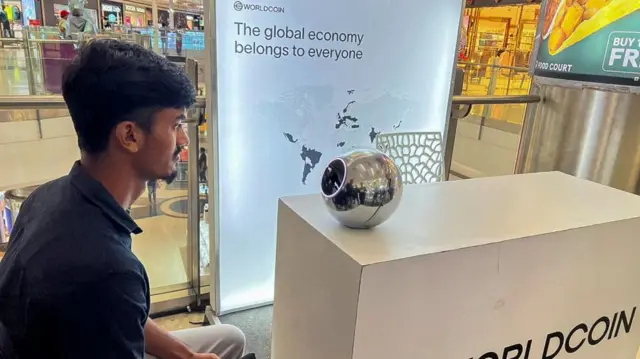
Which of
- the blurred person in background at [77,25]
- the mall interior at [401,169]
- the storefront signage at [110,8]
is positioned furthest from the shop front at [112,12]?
the mall interior at [401,169]

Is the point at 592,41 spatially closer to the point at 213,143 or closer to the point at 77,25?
the point at 213,143

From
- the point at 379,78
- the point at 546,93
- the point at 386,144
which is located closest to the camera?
the point at 386,144

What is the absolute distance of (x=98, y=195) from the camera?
0.89 m

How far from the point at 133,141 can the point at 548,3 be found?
2.13 metres

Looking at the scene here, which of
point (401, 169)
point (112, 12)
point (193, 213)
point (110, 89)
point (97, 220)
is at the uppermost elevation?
point (112, 12)

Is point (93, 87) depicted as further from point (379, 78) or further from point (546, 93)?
point (546, 93)

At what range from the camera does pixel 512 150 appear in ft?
18.0

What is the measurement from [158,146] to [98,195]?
15 centimetres

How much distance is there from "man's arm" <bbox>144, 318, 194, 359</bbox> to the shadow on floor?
783mm

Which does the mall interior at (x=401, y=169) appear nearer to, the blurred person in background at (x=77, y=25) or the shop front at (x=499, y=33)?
the blurred person in background at (x=77, y=25)

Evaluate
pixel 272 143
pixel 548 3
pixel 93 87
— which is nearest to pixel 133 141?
pixel 93 87

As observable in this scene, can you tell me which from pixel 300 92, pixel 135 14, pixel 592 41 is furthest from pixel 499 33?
pixel 300 92

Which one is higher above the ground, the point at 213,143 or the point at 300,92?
the point at 300,92

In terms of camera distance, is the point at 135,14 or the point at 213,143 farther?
the point at 135,14
